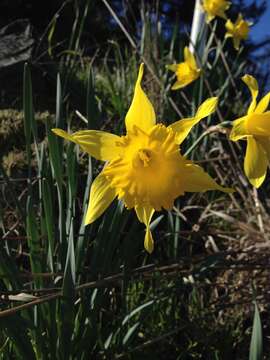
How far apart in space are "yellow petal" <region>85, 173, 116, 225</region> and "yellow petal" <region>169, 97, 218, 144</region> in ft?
0.57

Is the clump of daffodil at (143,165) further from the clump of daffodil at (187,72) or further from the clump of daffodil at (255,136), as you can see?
the clump of daffodil at (187,72)

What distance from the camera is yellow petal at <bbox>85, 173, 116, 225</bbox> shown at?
1109mm

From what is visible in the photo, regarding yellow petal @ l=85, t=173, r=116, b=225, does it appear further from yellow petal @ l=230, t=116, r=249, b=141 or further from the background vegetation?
yellow petal @ l=230, t=116, r=249, b=141

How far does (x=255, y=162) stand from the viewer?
46.1 inches

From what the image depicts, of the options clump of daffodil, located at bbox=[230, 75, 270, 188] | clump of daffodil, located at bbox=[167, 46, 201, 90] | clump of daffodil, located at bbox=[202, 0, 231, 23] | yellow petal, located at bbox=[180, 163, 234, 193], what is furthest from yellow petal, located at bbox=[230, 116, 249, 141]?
clump of daffodil, located at bbox=[202, 0, 231, 23]

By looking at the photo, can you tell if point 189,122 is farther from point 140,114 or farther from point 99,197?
point 99,197

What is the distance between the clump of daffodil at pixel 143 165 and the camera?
107cm

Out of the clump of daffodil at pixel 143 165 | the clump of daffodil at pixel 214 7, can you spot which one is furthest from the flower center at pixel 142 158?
the clump of daffodil at pixel 214 7

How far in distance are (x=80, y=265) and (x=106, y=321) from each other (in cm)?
35

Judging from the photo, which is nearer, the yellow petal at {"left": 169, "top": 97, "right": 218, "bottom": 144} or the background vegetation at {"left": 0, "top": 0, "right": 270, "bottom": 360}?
the yellow petal at {"left": 169, "top": 97, "right": 218, "bottom": 144}

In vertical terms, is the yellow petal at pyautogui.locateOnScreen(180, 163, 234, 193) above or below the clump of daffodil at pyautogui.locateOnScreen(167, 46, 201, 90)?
below

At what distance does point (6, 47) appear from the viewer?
3451 millimetres

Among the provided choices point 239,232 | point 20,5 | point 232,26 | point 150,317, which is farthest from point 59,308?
point 20,5

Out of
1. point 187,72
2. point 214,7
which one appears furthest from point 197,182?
point 214,7
